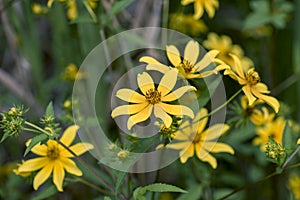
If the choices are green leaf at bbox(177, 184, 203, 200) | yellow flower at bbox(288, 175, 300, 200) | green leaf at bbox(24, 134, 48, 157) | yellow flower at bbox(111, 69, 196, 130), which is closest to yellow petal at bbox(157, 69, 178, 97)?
yellow flower at bbox(111, 69, 196, 130)

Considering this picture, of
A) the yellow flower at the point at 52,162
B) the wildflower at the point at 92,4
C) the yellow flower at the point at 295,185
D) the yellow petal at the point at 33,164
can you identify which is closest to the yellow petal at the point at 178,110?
the yellow flower at the point at 52,162

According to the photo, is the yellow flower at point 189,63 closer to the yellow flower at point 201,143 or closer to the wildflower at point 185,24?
the yellow flower at point 201,143

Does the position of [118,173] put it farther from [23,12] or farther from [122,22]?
[23,12]

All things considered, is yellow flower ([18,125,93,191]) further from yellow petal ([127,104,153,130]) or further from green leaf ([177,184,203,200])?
green leaf ([177,184,203,200])

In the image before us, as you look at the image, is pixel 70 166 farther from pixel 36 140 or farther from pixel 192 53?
pixel 192 53

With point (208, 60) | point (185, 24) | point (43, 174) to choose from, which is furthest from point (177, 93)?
point (185, 24)

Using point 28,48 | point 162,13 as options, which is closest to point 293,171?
point 162,13
